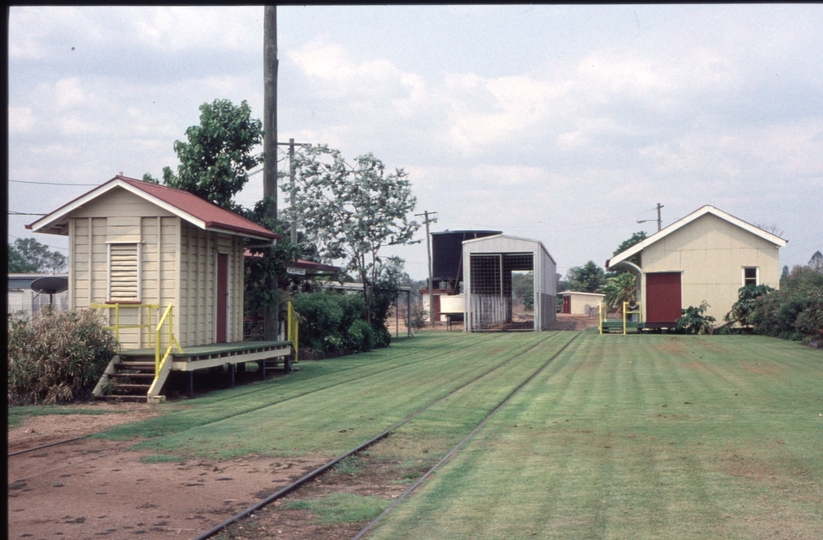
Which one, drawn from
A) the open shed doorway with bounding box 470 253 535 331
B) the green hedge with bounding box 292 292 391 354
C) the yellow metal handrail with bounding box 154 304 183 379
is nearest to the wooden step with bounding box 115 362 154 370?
the yellow metal handrail with bounding box 154 304 183 379

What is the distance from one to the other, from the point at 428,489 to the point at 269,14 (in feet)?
50.5

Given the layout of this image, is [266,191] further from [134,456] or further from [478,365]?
[134,456]

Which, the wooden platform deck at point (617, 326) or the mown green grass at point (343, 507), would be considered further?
the wooden platform deck at point (617, 326)

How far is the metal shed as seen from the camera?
3791cm

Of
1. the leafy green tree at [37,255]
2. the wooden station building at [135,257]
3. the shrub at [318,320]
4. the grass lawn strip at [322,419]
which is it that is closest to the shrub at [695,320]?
the shrub at [318,320]

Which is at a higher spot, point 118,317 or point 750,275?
point 750,275

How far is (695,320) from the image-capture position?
31.0 meters

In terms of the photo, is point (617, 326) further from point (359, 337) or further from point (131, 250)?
point (131, 250)

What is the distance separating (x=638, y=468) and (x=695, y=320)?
24840mm

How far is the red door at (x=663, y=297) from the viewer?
1270 inches

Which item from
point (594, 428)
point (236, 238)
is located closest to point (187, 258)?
point (236, 238)

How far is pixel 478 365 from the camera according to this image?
64.1ft

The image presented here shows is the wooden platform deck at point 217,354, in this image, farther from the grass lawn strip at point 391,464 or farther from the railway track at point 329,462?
the grass lawn strip at point 391,464

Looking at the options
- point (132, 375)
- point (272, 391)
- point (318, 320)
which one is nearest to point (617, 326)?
point (318, 320)
